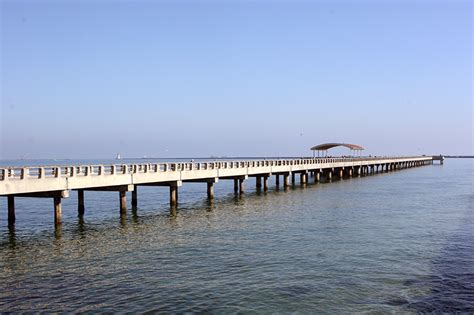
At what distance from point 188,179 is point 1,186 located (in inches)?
665

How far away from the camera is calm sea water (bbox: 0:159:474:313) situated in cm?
1409

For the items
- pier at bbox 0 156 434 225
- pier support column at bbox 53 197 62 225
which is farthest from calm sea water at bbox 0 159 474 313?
pier at bbox 0 156 434 225

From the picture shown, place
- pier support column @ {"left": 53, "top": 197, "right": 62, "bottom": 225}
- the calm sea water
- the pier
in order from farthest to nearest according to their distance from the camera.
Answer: pier support column @ {"left": 53, "top": 197, "right": 62, "bottom": 225}
the pier
the calm sea water

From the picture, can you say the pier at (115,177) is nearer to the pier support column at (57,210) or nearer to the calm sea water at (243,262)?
the pier support column at (57,210)

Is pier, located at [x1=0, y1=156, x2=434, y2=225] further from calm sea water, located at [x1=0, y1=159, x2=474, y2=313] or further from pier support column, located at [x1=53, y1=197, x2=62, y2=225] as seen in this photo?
calm sea water, located at [x1=0, y1=159, x2=474, y2=313]

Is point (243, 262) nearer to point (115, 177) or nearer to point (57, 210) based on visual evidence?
point (57, 210)

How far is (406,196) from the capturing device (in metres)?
45.9

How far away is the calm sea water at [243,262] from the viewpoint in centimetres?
1409

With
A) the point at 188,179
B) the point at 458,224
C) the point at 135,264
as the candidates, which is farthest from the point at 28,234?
the point at 458,224

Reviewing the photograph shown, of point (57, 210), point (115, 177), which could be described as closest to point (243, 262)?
point (57, 210)

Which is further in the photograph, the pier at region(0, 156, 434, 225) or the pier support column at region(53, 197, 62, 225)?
the pier support column at region(53, 197, 62, 225)

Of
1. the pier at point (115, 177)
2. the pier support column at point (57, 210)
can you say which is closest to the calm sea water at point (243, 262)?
the pier support column at point (57, 210)

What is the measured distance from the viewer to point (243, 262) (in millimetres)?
18625

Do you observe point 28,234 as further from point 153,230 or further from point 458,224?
point 458,224
